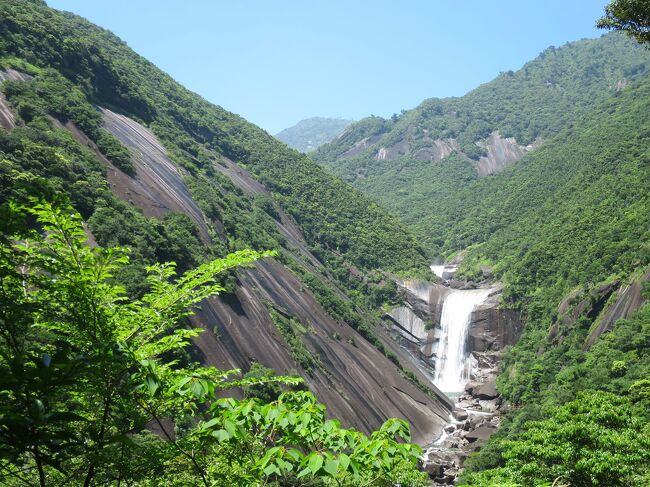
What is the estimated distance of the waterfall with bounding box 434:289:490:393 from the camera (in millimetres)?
65188

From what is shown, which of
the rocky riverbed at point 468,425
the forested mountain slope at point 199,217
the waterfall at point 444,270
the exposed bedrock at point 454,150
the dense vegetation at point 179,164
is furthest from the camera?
the exposed bedrock at point 454,150

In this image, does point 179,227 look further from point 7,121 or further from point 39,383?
point 39,383

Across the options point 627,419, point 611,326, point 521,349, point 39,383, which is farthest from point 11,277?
point 521,349

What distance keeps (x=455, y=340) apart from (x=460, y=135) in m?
116

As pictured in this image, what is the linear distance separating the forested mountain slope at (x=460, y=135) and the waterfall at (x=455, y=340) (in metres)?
49.3

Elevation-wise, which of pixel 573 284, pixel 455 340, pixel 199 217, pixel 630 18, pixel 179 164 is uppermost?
pixel 630 18

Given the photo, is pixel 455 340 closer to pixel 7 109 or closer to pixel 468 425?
pixel 468 425

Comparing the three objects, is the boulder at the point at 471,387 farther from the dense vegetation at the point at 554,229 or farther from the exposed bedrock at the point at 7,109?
the exposed bedrock at the point at 7,109

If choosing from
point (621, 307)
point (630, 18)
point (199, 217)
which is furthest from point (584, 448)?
point (199, 217)

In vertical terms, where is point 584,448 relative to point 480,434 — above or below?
above

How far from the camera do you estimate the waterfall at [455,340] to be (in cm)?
6519

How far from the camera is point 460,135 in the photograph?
169 metres

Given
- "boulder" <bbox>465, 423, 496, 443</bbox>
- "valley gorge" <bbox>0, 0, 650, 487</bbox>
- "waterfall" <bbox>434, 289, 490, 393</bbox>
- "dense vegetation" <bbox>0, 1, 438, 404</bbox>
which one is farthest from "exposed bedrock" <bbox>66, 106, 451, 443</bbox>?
"waterfall" <bbox>434, 289, 490, 393</bbox>

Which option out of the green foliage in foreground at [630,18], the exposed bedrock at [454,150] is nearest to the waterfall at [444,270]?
the exposed bedrock at [454,150]
